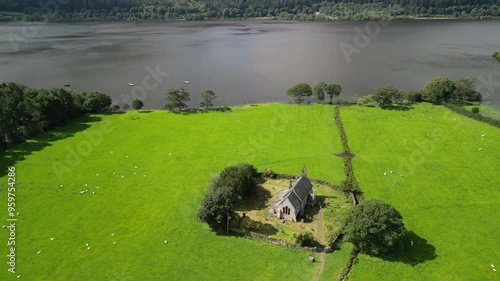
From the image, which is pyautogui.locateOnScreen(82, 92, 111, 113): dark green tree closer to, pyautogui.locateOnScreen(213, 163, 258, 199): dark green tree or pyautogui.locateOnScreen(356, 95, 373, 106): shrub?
pyautogui.locateOnScreen(213, 163, 258, 199): dark green tree

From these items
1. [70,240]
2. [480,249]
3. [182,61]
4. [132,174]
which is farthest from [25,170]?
[182,61]

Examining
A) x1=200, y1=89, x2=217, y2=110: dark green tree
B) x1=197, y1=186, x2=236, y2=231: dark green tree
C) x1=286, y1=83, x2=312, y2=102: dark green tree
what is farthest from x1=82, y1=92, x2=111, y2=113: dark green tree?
x1=197, y1=186, x2=236, y2=231: dark green tree

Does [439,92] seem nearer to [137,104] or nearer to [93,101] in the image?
[137,104]

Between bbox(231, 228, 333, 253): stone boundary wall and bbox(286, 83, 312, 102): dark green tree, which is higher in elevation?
bbox(286, 83, 312, 102): dark green tree

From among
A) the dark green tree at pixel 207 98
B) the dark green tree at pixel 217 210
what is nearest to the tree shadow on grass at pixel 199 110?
the dark green tree at pixel 207 98

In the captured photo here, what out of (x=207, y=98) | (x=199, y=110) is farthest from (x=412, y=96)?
(x=199, y=110)

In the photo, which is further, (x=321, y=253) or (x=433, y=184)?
(x=433, y=184)

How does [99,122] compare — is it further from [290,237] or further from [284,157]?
[290,237]
